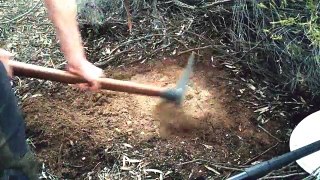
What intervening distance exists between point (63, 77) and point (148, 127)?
2.40ft

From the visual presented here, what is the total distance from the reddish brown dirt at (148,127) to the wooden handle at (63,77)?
34 centimetres

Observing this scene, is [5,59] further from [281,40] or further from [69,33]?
[281,40]

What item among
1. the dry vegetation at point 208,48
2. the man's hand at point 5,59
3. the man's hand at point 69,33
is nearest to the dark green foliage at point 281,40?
the dry vegetation at point 208,48

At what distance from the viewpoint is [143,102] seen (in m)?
2.22

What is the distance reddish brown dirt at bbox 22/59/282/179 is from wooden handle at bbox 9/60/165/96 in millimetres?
344

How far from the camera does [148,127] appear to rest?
6.94 ft

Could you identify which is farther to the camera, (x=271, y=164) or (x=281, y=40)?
(x=281, y=40)

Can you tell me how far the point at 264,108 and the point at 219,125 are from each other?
0.22 meters

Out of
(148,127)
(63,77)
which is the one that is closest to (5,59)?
(63,77)

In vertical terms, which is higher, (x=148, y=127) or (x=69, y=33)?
(x=69, y=33)

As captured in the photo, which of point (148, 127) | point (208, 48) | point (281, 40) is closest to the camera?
point (148, 127)

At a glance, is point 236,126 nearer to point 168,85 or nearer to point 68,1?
point 168,85

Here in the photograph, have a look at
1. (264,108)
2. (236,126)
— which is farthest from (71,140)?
(264,108)

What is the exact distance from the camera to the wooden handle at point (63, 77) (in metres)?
1.44
